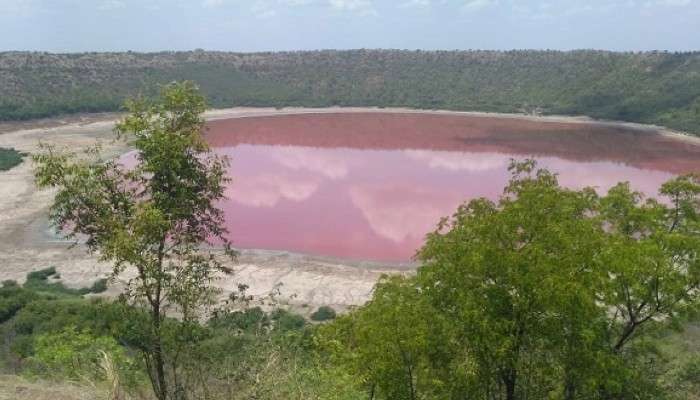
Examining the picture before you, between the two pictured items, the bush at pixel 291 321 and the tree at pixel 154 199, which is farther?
the bush at pixel 291 321

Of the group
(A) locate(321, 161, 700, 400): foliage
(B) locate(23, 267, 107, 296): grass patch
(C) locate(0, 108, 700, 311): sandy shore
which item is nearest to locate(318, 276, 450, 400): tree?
(A) locate(321, 161, 700, 400): foliage

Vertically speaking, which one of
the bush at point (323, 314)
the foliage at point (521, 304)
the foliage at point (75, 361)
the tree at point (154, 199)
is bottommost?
the bush at point (323, 314)

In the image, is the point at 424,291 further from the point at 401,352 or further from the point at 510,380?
the point at 510,380

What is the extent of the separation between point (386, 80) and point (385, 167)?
63442 millimetres

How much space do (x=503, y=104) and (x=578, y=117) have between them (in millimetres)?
13450

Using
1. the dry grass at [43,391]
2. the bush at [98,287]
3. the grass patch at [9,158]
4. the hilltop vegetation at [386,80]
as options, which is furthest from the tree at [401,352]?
the hilltop vegetation at [386,80]

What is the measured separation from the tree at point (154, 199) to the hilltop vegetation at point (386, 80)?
255 feet

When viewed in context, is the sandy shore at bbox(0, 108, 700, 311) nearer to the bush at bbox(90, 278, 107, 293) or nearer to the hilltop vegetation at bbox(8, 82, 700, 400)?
the bush at bbox(90, 278, 107, 293)

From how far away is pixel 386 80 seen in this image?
4707 inches

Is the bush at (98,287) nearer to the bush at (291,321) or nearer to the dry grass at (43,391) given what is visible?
the bush at (291,321)

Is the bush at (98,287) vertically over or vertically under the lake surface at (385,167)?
under

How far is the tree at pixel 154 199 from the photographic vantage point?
8461 millimetres

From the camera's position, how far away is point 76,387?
11219 millimetres

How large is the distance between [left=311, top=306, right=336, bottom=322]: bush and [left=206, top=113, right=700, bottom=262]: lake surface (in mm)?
7998
